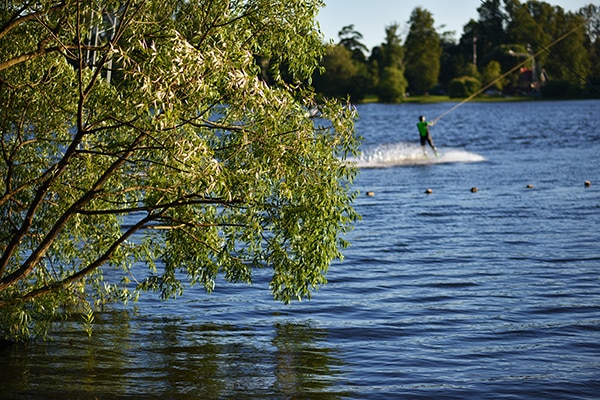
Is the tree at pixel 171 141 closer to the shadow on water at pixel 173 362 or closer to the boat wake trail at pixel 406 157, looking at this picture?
the shadow on water at pixel 173 362

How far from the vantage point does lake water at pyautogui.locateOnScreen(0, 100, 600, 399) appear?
15.9m

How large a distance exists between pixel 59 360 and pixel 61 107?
4807 mm

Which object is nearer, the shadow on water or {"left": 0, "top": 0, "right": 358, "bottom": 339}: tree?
{"left": 0, "top": 0, "right": 358, "bottom": 339}: tree

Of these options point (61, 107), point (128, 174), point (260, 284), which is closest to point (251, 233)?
point (128, 174)

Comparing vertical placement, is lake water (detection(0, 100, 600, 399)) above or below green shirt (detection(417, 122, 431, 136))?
below

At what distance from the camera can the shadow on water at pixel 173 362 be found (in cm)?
1553

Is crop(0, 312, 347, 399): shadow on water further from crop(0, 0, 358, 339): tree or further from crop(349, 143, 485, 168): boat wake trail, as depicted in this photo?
crop(349, 143, 485, 168): boat wake trail

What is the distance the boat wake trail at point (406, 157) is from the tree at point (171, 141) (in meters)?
47.0

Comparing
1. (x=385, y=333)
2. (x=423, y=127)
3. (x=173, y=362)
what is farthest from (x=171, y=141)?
(x=423, y=127)

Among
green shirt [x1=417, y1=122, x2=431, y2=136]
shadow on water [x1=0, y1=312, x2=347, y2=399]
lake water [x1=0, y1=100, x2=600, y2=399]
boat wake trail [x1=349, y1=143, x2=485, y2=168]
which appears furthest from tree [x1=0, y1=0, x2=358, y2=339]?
boat wake trail [x1=349, y1=143, x2=485, y2=168]

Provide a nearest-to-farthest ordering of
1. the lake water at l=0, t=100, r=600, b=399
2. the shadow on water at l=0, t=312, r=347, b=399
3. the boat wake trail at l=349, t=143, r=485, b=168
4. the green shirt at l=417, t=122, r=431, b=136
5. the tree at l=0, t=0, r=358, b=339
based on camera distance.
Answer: the tree at l=0, t=0, r=358, b=339, the shadow on water at l=0, t=312, r=347, b=399, the lake water at l=0, t=100, r=600, b=399, the green shirt at l=417, t=122, r=431, b=136, the boat wake trail at l=349, t=143, r=485, b=168

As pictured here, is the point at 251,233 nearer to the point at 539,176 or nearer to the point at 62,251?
the point at 62,251

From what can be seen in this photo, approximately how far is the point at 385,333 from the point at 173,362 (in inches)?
188

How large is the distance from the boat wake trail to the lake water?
1144 inches
